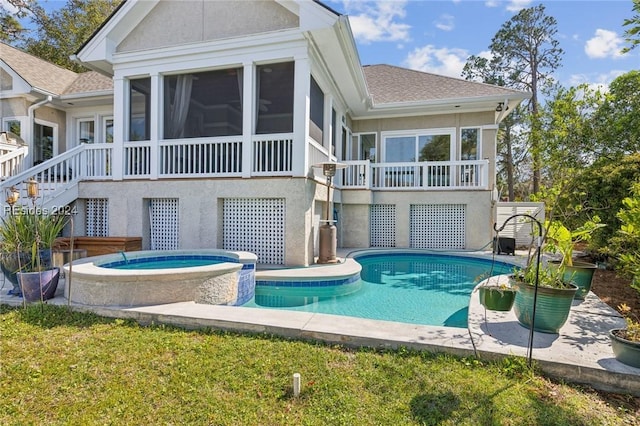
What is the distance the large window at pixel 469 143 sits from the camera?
1263 centimetres

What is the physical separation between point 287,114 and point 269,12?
257cm

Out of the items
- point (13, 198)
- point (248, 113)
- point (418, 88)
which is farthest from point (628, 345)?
Answer: point (418, 88)

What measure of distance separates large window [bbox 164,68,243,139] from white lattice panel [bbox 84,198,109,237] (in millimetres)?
2804

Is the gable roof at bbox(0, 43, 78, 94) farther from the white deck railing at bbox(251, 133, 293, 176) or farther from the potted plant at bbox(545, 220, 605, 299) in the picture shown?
the potted plant at bbox(545, 220, 605, 299)

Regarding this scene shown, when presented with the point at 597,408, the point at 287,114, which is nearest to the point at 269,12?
the point at 287,114

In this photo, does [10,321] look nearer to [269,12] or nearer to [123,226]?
[123,226]

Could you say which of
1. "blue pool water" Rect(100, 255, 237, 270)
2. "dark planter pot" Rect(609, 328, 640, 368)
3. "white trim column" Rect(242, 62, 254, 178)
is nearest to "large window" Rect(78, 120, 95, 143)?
"white trim column" Rect(242, 62, 254, 178)

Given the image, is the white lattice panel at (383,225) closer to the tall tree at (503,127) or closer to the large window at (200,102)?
the large window at (200,102)

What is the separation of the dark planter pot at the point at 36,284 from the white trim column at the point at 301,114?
4.85 m

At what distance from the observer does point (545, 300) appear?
3549 millimetres

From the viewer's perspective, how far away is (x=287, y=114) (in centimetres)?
946

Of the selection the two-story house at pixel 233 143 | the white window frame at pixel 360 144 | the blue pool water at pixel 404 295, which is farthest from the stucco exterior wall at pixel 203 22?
the white window frame at pixel 360 144

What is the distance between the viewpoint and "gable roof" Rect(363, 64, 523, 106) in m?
12.0

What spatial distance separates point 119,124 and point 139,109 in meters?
1.39
